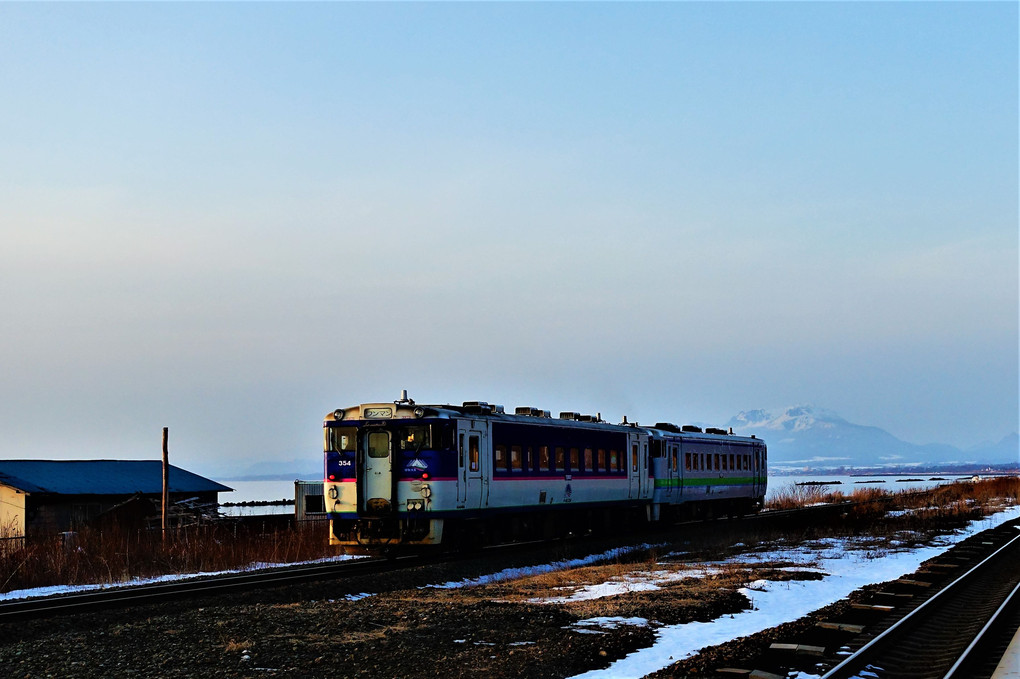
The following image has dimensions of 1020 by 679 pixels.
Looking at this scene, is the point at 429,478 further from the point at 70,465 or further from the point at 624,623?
the point at 70,465

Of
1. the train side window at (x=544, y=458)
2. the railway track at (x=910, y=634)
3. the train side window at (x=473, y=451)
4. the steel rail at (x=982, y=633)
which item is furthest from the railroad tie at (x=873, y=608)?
the train side window at (x=544, y=458)

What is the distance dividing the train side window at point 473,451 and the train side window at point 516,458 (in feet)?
5.82

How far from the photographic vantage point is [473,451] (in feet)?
80.8

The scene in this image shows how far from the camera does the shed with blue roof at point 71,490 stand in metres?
44.8

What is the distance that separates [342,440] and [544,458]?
19.9ft

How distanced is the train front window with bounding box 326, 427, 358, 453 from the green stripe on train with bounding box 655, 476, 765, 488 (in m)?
14.8

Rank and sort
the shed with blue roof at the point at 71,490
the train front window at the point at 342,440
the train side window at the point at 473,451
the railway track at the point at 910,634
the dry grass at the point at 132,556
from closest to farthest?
the railway track at the point at 910,634, the dry grass at the point at 132,556, the train front window at the point at 342,440, the train side window at the point at 473,451, the shed with blue roof at the point at 71,490

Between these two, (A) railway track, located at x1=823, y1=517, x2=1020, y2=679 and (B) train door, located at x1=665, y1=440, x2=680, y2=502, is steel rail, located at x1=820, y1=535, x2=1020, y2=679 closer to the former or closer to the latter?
(A) railway track, located at x1=823, y1=517, x2=1020, y2=679

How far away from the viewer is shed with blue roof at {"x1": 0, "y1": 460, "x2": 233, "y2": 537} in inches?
1766

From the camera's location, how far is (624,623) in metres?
14.0

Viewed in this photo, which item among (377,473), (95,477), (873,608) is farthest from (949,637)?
(95,477)

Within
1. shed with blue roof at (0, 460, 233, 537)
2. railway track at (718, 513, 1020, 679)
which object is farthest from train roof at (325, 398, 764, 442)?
shed with blue roof at (0, 460, 233, 537)

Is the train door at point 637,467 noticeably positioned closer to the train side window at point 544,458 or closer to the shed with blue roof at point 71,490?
the train side window at point 544,458

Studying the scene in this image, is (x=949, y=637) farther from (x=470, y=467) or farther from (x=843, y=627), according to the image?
(x=470, y=467)
